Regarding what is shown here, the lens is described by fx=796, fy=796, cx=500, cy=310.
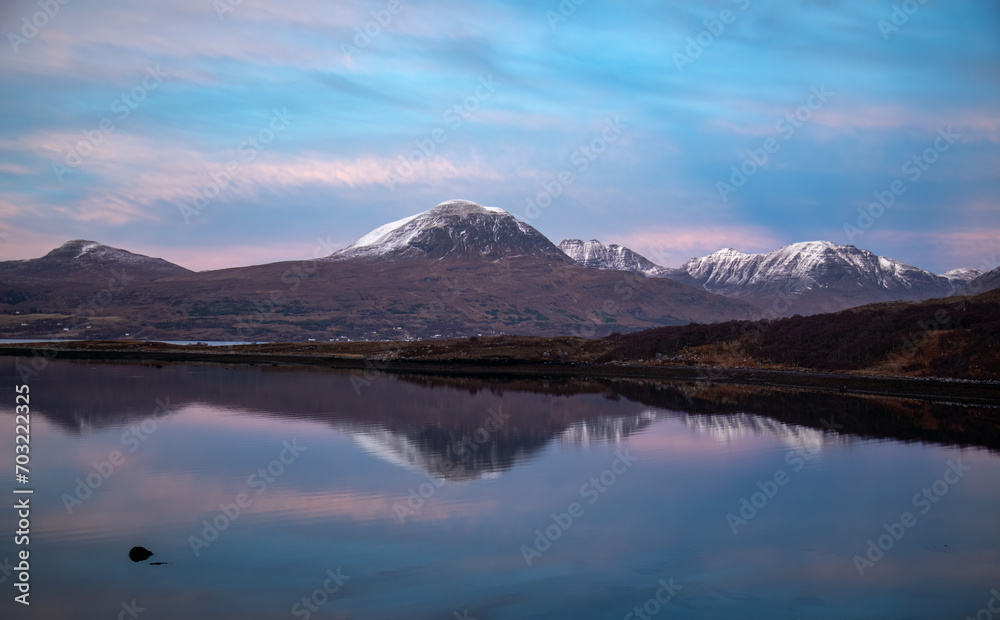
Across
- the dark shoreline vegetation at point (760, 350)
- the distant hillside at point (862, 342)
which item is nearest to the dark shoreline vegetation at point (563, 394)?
the dark shoreline vegetation at point (760, 350)

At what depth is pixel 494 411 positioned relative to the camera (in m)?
49.0

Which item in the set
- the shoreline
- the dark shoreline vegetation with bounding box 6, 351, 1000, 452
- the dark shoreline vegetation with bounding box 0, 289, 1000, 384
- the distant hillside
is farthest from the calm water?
the dark shoreline vegetation with bounding box 0, 289, 1000, 384

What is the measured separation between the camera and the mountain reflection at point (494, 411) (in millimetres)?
36906

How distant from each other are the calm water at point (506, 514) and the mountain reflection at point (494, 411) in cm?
35

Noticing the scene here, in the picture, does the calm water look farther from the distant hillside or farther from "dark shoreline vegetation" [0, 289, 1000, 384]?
"dark shoreline vegetation" [0, 289, 1000, 384]

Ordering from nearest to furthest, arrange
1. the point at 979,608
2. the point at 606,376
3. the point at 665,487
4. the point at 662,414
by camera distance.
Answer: the point at 979,608, the point at 665,487, the point at 662,414, the point at 606,376

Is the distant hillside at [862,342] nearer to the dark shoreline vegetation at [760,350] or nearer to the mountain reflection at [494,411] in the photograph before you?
the dark shoreline vegetation at [760,350]

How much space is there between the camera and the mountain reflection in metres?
36.9

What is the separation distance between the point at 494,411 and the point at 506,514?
25.1 metres

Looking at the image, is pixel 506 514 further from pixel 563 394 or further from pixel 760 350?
pixel 760 350

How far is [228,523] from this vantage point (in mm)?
22219

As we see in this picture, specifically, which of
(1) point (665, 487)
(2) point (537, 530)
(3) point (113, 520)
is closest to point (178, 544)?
(3) point (113, 520)

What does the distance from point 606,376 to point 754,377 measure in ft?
50.7

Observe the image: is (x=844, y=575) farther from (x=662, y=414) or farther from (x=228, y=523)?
(x=662, y=414)
